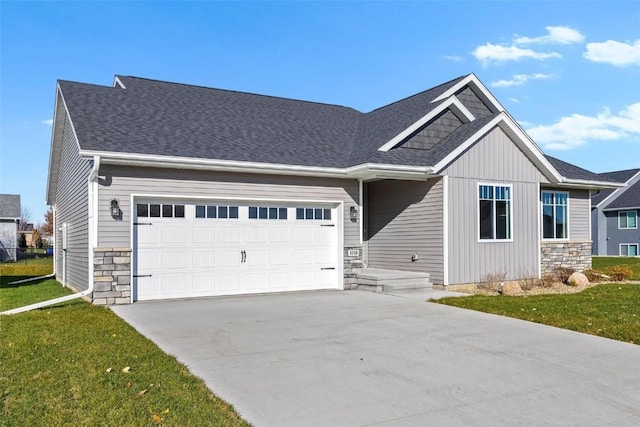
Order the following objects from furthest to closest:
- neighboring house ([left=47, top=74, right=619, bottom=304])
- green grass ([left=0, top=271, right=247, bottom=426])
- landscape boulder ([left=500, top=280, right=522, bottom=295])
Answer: landscape boulder ([left=500, top=280, right=522, bottom=295]) < neighboring house ([left=47, top=74, right=619, bottom=304]) < green grass ([left=0, top=271, right=247, bottom=426])

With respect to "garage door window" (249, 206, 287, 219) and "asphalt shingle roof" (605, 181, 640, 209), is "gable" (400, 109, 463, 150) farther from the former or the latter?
"asphalt shingle roof" (605, 181, 640, 209)

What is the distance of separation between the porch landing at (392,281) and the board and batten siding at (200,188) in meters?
1.03

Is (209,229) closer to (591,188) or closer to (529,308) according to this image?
(529,308)

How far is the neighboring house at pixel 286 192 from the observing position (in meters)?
A: 11.4

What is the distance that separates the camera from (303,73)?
18.1 metres

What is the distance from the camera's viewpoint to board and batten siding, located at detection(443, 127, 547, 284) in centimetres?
1352

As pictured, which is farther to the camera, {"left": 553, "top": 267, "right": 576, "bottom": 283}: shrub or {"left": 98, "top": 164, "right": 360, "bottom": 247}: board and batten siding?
{"left": 553, "top": 267, "right": 576, "bottom": 283}: shrub

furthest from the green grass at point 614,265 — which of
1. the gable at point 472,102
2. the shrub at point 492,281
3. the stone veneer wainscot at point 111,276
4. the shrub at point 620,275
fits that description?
the stone veneer wainscot at point 111,276

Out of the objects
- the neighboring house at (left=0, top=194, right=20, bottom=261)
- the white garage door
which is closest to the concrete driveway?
the white garage door

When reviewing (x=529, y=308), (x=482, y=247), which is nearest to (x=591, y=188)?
(x=482, y=247)

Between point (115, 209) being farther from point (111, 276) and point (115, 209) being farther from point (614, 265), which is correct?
point (614, 265)

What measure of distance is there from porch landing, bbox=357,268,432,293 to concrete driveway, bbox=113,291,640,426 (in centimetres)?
275

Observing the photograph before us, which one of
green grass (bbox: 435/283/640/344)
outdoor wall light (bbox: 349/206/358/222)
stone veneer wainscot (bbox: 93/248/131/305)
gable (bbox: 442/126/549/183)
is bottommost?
green grass (bbox: 435/283/640/344)

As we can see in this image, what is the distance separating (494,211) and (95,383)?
11608 millimetres
